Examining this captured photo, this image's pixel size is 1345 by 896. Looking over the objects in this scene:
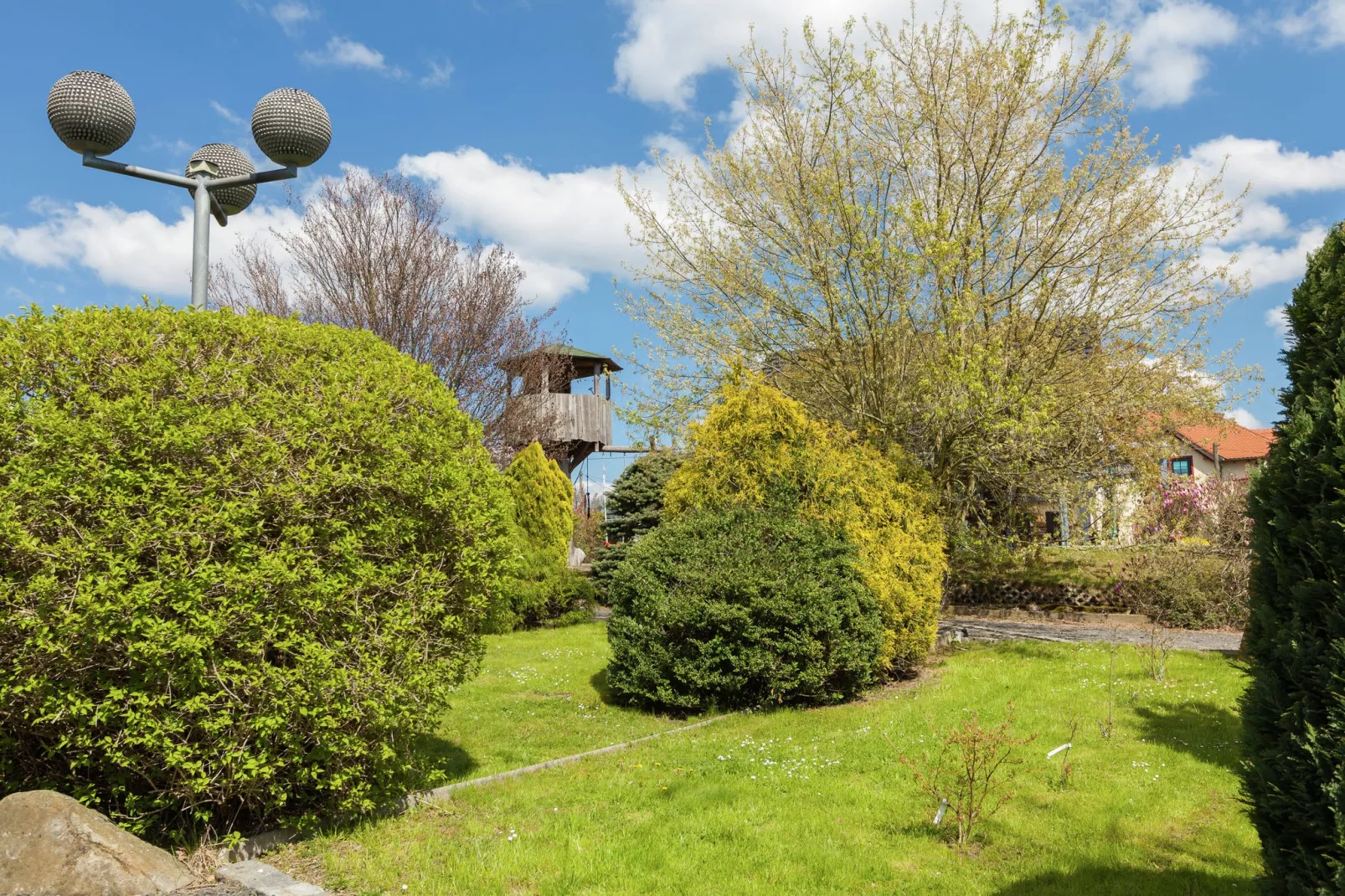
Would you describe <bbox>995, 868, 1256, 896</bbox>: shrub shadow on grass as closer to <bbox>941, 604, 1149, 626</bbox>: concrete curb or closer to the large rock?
the large rock

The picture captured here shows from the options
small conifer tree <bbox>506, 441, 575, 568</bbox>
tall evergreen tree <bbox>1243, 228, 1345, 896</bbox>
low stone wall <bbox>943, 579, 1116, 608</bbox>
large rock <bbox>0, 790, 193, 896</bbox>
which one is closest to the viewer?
tall evergreen tree <bbox>1243, 228, 1345, 896</bbox>

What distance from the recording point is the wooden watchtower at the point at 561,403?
24.2m

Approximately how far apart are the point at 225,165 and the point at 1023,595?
17.7m

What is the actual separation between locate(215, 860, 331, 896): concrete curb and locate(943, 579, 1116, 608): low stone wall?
51.8 ft

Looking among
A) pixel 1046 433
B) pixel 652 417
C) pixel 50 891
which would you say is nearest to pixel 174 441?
pixel 50 891

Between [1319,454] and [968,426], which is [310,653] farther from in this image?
[968,426]

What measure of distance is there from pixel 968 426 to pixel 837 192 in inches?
149

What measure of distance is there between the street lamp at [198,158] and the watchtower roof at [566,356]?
12783 millimetres

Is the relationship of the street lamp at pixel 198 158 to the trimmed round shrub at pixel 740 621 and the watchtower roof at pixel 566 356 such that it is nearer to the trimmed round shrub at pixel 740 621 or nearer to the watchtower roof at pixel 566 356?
the trimmed round shrub at pixel 740 621

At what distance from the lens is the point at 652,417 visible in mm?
13781

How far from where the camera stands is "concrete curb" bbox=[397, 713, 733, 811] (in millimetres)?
5695

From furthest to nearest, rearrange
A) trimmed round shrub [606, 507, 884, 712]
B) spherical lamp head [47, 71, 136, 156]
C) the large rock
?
trimmed round shrub [606, 507, 884, 712] < spherical lamp head [47, 71, 136, 156] < the large rock

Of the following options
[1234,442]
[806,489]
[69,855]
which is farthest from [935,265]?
[1234,442]

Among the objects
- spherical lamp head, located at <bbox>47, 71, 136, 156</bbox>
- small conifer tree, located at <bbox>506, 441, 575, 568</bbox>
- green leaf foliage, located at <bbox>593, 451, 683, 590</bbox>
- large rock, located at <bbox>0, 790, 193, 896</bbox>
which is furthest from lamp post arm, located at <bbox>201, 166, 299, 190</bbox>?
green leaf foliage, located at <bbox>593, 451, 683, 590</bbox>
